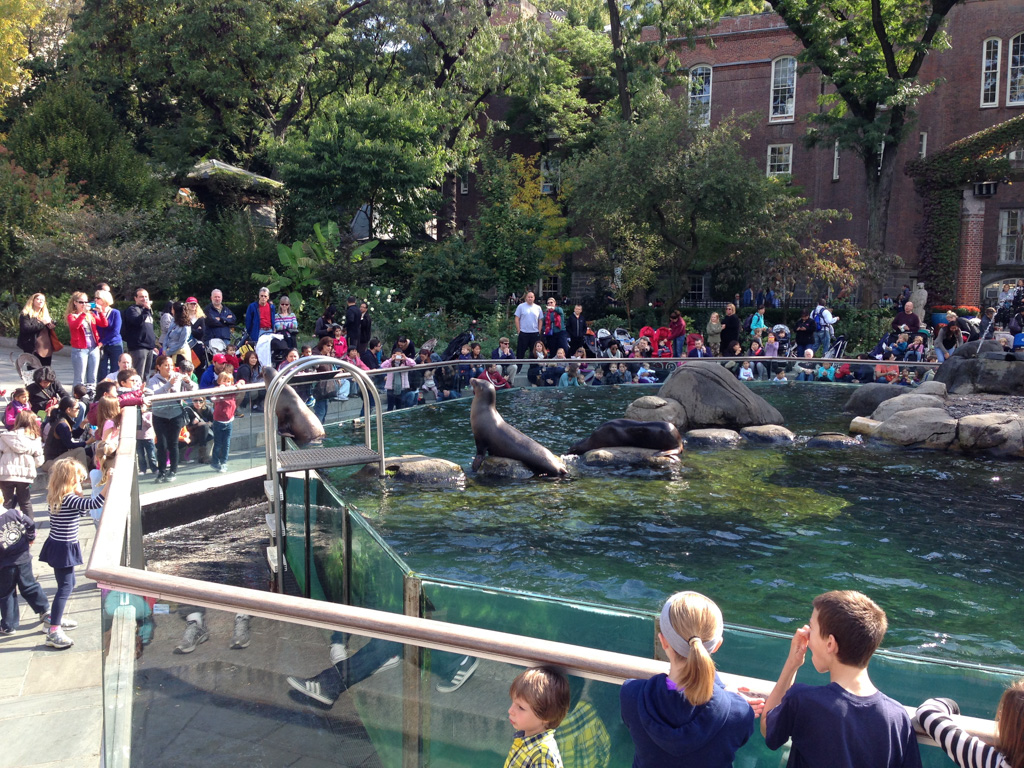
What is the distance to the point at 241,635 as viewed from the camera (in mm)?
3191

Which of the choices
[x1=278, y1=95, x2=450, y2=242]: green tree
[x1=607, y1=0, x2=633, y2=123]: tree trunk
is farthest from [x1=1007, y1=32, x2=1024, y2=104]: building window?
[x1=278, y1=95, x2=450, y2=242]: green tree

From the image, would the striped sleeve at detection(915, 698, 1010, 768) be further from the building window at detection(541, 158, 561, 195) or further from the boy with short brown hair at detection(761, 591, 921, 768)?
the building window at detection(541, 158, 561, 195)

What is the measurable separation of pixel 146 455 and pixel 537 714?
6.42m

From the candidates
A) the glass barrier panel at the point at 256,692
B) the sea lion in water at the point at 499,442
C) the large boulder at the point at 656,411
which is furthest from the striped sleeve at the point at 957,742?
the large boulder at the point at 656,411

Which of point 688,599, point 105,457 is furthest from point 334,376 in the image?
point 688,599

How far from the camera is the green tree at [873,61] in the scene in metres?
28.7

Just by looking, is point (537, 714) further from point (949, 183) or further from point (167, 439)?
point (949, 183)

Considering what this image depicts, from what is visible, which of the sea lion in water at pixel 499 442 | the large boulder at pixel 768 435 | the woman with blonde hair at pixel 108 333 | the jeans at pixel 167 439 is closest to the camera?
the jeans at pixel 167 439

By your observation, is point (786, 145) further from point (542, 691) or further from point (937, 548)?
point (542, 691)

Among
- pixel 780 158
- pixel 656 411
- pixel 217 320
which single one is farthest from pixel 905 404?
pixel 780 158

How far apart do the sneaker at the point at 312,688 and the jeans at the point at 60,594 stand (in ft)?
15.6

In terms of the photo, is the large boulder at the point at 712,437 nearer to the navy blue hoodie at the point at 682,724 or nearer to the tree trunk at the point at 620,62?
the navy blue hoodie at the point at 682,724

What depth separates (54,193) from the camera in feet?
86.3

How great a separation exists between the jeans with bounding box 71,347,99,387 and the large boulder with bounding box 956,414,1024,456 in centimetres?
1229
